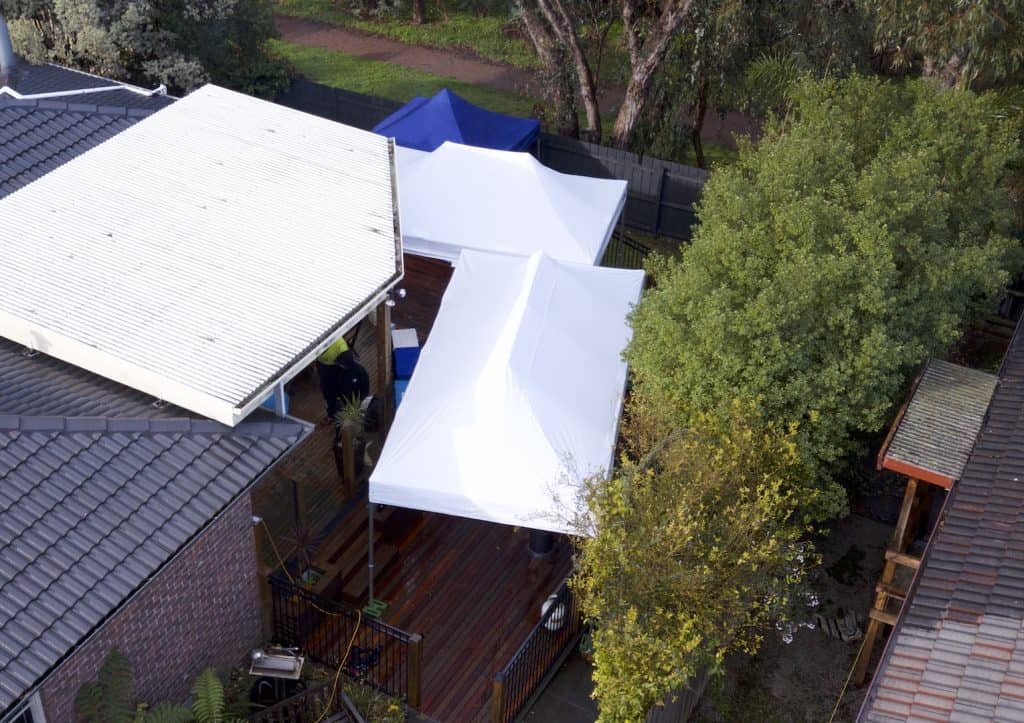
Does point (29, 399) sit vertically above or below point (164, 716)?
above

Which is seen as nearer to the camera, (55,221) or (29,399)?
(29,399)

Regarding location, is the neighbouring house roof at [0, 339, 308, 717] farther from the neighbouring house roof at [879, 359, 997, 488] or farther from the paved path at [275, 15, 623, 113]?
the paved path at [275, 15, 623, 113]

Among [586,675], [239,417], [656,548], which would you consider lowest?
[586,675]

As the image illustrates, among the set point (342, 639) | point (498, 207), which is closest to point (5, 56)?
point (498, 207)

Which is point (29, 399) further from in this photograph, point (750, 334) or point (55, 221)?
point (750, 334)

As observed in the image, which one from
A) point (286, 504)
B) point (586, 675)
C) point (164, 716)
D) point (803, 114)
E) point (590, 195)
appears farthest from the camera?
point (590, 195)

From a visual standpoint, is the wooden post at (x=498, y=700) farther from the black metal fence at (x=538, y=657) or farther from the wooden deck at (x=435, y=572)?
the wooden deck at (x=435, y=572)

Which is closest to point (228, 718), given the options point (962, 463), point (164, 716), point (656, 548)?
point (164, 716)
